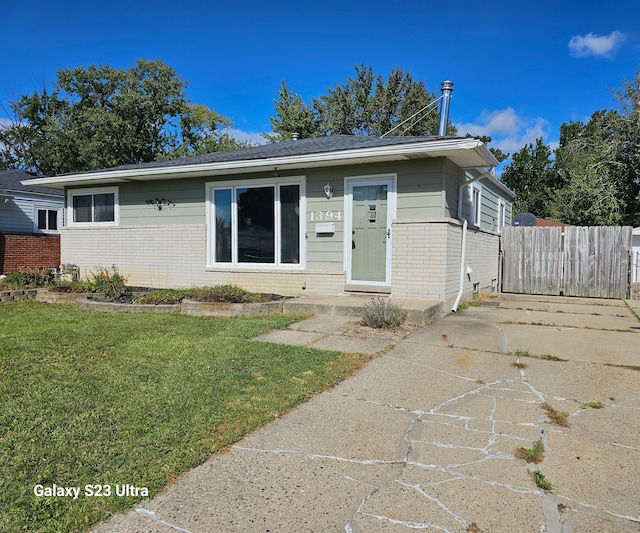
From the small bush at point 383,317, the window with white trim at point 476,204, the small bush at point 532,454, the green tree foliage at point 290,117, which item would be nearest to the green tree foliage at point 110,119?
the green tree foliage at point 290,117

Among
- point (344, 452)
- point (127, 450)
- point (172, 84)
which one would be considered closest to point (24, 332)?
point (127, 450)

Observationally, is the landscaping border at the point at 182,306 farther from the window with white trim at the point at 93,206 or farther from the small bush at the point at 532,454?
the small bush at the point at 532,454

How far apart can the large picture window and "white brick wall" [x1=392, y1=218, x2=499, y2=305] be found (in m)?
2.20

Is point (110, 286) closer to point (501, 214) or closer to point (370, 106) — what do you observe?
Result: point (501, 214)

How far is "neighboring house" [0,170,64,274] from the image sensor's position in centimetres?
1630

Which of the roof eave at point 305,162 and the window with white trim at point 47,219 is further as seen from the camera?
the window with white trim at point 47,219

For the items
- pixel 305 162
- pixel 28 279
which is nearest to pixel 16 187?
pixel 28 279

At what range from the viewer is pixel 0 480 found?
7.36 ft

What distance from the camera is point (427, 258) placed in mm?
7730

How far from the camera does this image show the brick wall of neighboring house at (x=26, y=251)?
16078 mm

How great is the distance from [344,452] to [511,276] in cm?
1093

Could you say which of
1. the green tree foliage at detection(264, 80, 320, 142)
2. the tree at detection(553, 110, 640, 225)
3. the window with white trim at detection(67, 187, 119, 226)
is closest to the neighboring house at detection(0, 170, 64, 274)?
the window with white trim at detection(67, 187, 119, 226)

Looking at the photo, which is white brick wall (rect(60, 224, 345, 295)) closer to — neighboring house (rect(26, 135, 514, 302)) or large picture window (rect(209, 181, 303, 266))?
neighboring house (rect(26, 135, 514, 302))

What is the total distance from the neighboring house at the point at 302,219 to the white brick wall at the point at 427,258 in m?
0.02
